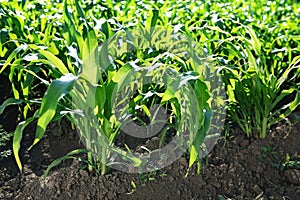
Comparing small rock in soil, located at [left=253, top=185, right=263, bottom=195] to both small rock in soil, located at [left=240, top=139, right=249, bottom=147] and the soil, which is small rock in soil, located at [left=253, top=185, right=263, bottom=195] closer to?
the soil

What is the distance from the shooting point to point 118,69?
2365 millimetres

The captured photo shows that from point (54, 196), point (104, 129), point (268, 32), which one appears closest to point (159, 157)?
point (104, 129)

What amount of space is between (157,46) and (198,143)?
0.68 meters

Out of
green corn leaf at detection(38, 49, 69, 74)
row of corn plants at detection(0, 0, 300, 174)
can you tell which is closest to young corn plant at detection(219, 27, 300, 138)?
row of corn plants at detection(0, 0, 300, 174)

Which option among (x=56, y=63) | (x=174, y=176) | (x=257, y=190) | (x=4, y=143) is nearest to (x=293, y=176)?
(x=257, y=190)

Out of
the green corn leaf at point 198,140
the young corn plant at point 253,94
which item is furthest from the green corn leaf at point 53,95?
the young corn plant at point 253,94

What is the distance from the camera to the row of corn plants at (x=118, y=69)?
1897 mm

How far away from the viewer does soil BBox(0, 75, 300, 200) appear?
2080 mm

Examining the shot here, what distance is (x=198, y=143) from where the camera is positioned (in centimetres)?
186

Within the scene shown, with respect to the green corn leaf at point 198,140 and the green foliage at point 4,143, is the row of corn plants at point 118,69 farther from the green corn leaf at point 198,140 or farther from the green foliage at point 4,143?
the green foliage at point 4,143

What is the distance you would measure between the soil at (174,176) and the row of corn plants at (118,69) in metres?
0.07

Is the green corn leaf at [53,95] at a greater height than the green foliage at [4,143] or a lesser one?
greater

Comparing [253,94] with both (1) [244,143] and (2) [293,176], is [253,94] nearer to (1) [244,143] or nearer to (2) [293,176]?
(1) [244,143]

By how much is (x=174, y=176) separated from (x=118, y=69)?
547 mm
